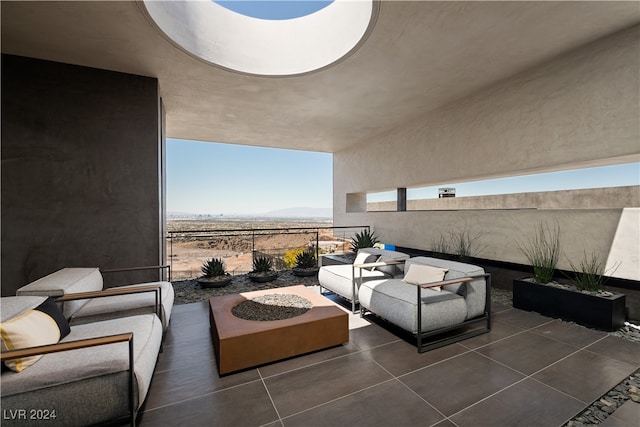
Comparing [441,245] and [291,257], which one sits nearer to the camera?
[441,245]

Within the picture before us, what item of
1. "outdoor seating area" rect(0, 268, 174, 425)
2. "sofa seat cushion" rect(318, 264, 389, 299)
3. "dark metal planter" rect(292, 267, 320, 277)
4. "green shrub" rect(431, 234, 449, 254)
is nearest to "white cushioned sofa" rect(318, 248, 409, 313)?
"sofa seat cushion" rect(318, 264, 389, 299)

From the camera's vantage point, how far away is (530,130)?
3.96 m

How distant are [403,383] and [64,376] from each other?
2.10 metres

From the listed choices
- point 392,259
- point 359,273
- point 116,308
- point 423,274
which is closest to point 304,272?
point 359,273

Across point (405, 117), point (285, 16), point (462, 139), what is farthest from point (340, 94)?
point (462, 139)

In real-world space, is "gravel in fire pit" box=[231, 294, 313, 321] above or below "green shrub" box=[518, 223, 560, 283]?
below

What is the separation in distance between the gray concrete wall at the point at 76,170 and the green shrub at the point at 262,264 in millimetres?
1894

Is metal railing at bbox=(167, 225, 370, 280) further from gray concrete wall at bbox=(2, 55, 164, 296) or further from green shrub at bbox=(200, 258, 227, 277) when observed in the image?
gray concrete wall at bbox=(2, 55, 164, 296)

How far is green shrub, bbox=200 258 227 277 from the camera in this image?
16.5 ft

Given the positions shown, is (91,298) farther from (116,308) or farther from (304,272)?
(304,272)

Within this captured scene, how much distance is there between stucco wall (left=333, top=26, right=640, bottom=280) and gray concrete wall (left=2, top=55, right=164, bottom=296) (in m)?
5.06

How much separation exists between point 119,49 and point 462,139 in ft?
17.8

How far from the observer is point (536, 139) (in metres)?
3.89

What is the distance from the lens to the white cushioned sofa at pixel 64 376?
1.35 m
